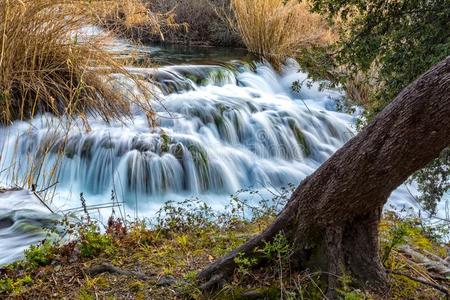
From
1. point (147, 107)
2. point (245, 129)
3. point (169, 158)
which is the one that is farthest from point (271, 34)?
point (169, 158)

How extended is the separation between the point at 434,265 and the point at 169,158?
409cm

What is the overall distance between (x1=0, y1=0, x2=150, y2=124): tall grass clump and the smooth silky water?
0.20 meters

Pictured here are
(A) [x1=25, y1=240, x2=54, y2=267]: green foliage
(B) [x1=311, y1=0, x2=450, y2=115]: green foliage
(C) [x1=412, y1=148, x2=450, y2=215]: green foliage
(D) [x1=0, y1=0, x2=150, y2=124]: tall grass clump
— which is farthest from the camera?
(D) [x1=0, y1=0, x2=150, y2=124]: tall grass clump

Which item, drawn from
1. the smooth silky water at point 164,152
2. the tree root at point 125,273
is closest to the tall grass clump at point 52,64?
the smooth silky water at point 164,152

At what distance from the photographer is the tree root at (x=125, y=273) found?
2723 mm

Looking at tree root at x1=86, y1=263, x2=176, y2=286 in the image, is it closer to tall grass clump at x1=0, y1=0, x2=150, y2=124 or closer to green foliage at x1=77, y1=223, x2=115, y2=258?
green foliage at x1=77, y1=223, x2=115, y2=258

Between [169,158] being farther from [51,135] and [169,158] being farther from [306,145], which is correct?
[306,145]

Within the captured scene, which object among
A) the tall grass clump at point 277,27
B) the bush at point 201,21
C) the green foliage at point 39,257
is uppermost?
the bush at point 201,21

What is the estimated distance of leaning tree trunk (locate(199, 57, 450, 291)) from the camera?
6.31ft

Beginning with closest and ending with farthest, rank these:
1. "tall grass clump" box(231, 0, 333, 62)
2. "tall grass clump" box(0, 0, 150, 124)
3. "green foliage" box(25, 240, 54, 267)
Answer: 1. "green foliage" box(25, 240, 54, 267)
2. "tall grass clump" box(0, 0, 150, 124)
3. "tall grass clump" box(231, 0, 333, 62)

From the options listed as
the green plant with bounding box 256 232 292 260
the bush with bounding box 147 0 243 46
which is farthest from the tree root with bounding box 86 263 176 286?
the bush with bounding box 147 0 243 46

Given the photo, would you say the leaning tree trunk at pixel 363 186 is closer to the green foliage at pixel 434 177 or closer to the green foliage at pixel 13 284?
the green foliage at pixel 13 284

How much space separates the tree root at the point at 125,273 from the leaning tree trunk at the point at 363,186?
0.23 m

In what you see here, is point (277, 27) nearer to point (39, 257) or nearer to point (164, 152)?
point (164, 152)
